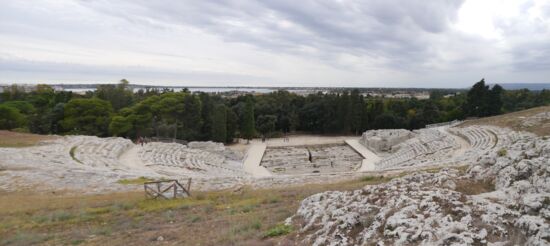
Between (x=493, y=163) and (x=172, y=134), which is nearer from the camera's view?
(x=493, y=163)

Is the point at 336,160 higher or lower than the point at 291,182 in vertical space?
lower

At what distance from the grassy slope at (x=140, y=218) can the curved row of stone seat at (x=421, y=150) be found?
16726 millimetres

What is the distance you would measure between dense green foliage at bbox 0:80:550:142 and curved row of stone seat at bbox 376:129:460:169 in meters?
16.1

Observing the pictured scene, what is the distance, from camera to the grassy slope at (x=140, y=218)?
7.29 meters

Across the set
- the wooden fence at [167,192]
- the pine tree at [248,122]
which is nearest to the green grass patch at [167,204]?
the wooden fence at [167,192]

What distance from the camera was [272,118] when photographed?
167ft

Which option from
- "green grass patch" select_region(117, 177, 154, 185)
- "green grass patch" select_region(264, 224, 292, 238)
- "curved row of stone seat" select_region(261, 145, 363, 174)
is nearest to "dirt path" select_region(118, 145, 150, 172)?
"green grass patch" select_region(117, 177, 154, 185)

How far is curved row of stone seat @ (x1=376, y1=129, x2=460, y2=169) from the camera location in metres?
25.0

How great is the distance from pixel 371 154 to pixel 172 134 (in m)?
23.4

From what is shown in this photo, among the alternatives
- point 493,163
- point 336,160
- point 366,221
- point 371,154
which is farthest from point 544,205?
point 371,154

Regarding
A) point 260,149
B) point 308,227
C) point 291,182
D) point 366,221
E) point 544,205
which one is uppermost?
point 544,205

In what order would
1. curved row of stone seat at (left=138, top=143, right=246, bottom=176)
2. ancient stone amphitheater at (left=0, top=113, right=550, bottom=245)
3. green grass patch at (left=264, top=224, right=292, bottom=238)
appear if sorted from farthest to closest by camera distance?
curved row of stone seat at (left=138, top=143, right=246, bottom=176)
green grass patch at (left=264, top=224, right=292, bottom=238)
ancient stone amphitheater at (left=0, top=113, right=550, bottom=245)

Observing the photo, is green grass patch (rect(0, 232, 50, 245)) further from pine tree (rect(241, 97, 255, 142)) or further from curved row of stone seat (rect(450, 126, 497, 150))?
pine tree (rect(241, 97, 255, 142))

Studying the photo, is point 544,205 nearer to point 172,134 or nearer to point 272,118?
point 172,134
